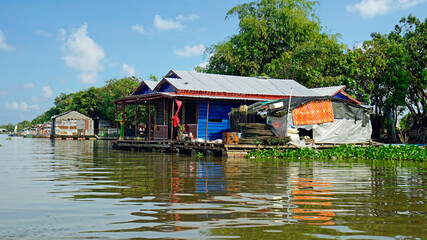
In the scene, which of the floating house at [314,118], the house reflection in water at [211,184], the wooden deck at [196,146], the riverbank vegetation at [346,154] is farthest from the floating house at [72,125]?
the house reflection in water at [211,184]

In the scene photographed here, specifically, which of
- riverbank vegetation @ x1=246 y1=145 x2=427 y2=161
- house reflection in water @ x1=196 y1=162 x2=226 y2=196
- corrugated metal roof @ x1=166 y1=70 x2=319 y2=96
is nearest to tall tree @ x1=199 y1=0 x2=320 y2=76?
corrugated metal roof @ x1=166 y1=70 x2=319 y2=96

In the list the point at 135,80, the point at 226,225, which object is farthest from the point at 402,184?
the point at 135,80

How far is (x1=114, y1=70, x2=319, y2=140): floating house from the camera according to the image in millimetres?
24188

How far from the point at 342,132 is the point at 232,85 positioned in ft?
24.0

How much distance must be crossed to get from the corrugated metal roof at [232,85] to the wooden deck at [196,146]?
3339 millimetres

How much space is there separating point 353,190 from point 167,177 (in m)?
4.32

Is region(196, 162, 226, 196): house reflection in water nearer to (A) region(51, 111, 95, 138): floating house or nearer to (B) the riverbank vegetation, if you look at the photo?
(B) the riverbank vegetation

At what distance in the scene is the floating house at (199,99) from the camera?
24.2m

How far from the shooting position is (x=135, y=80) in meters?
60.1

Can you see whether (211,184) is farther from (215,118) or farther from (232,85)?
(232,85)

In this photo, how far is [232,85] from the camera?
27188mm

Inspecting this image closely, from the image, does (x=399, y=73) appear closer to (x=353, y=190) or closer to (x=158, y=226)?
(x=353, y=190)

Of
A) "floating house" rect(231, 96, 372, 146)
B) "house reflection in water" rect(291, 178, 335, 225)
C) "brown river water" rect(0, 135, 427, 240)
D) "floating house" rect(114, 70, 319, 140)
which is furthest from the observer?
"floating house" rect(114, 70, 319, 140)

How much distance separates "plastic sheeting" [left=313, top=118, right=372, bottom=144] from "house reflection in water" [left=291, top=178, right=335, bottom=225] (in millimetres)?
13782
